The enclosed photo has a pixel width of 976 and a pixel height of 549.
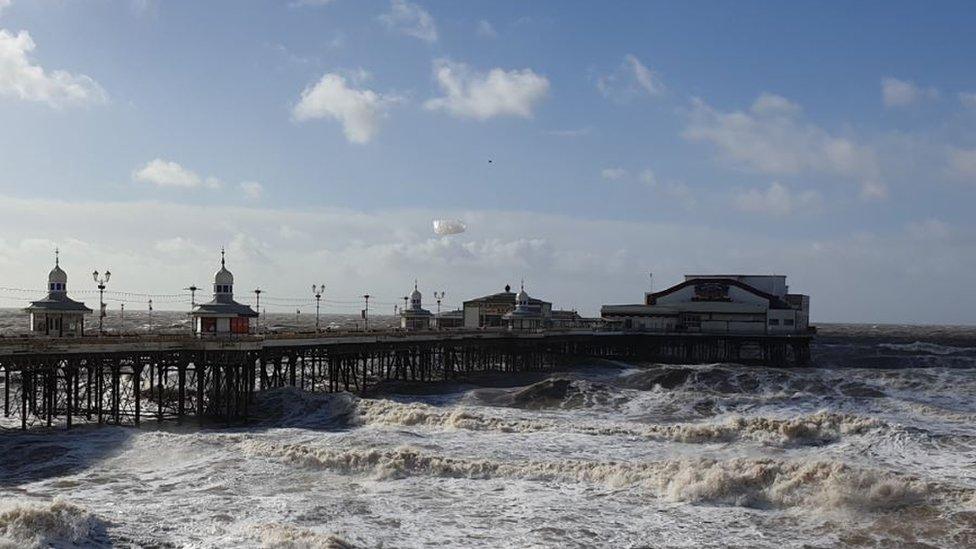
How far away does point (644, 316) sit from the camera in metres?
110

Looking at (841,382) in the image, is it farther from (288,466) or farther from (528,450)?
(288,466)

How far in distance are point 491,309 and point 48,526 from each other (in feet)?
302

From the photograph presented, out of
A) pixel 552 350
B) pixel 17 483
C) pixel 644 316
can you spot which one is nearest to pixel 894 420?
pixel 17 483

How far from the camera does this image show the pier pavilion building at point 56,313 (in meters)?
44.8

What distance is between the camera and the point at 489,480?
29.0m

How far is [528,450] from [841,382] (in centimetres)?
4427

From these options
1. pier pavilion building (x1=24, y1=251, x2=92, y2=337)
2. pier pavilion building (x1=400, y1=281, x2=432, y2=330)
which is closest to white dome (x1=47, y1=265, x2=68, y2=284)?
pier pavilion building (x1=24, y1=251, x2=92, y2=337)

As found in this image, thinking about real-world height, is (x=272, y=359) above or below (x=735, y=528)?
above

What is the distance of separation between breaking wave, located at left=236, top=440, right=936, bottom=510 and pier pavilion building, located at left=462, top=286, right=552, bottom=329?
76.0 m

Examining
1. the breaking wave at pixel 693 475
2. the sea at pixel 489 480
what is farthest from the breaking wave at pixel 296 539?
the breaking wave at pixel 693 475

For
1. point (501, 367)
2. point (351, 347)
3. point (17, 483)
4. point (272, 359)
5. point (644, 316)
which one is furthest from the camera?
point (644, 316)

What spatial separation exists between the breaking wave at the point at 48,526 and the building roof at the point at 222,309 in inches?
848

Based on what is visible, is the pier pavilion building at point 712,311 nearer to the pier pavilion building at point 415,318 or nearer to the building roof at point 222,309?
the pier pavilion building at point 415,318

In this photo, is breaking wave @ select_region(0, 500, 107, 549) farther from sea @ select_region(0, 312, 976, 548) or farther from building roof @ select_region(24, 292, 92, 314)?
building roof @ select_region(24, 292, 92, 314)
